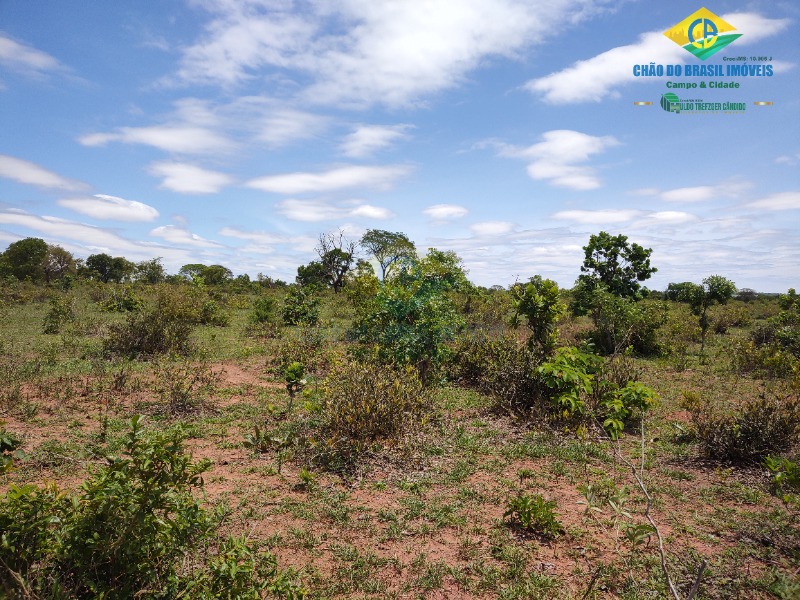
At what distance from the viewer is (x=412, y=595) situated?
3631 millimetres

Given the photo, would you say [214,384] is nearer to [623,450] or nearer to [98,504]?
[98,504]

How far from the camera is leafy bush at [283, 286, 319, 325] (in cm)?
1741

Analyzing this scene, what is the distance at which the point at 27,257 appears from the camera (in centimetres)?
3709

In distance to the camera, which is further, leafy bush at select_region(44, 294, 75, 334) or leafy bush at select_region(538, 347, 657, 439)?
leafy bush at select_region(44, 294, 75, 334)

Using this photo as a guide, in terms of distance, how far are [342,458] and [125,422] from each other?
3.84m

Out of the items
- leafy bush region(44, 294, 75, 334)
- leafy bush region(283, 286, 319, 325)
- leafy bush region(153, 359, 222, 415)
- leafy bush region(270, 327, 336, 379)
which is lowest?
leafy bush region(153, 359, 222, 415)

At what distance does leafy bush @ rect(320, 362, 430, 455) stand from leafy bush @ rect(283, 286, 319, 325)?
10244 millimetres

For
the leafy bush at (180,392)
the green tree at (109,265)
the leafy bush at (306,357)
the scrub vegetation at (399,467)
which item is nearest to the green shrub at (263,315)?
the scrub vegetation at (399,467)

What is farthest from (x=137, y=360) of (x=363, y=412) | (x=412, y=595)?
(x=412, y=595)

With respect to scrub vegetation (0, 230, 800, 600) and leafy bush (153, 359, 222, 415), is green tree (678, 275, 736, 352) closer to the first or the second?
scrub vegetation (0, 230, 800, 600)

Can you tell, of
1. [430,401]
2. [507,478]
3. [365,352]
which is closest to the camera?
[507,478]

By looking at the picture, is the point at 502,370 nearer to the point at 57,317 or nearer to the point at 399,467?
the point at 399,467

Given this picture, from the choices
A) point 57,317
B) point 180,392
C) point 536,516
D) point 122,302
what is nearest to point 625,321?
point 536,516

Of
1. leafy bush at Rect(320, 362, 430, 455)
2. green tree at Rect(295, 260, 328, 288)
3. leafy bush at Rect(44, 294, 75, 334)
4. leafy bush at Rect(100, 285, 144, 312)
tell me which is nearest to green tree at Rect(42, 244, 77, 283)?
green tree at Rect(295, 260, 328, 288)
